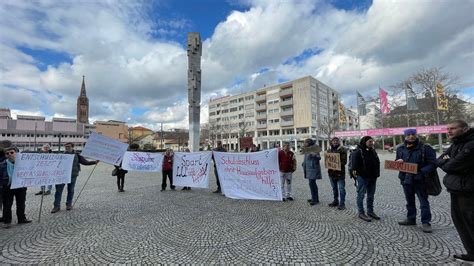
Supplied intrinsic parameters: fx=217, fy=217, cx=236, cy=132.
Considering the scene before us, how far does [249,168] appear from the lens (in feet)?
22.3

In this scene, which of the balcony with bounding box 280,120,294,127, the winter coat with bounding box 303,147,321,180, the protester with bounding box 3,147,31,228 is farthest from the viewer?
the balcony with bounding box 280,120,294,127

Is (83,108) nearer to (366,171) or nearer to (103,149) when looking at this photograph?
(103,149)

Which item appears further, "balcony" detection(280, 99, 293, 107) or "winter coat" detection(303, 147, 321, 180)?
"balcony" detection(280, 99, 293, 107)

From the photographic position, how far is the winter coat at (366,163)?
16.0 feet

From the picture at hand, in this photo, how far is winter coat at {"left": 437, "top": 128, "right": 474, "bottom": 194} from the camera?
305cm

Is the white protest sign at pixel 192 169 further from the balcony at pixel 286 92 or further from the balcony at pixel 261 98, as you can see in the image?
the balcony at pixel 261 98

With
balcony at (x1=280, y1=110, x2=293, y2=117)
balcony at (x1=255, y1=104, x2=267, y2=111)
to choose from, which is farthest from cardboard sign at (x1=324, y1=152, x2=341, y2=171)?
balcony at (x1=255, y1=104, x2=267, y2=111)

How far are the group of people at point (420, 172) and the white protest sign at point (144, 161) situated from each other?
17.3 feet

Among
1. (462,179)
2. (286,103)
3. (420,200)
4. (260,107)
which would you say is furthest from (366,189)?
(260,107)

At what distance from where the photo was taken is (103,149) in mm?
6980

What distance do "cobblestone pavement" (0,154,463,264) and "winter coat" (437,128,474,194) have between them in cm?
108

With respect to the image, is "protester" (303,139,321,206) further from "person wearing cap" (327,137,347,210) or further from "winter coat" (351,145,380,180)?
"winter coat" (351,145,380,180)

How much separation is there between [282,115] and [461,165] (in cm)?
6515

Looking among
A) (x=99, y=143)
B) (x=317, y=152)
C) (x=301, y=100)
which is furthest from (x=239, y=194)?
(x=301, y=100)
